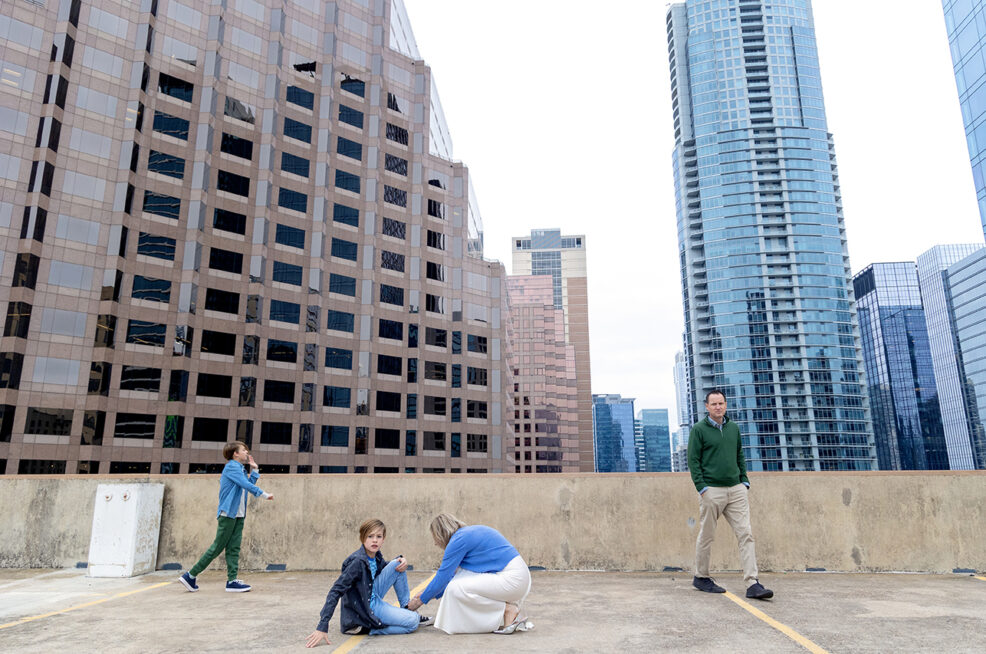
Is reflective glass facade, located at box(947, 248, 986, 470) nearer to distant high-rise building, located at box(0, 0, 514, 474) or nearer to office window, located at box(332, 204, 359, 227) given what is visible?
distant high-rise building, located at box(0, 0, 514, 474)

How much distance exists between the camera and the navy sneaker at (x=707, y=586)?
6445 millimetres

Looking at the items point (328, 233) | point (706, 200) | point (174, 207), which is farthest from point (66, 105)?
point (706, 200)

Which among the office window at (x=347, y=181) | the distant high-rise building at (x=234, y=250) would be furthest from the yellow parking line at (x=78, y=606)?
the office window at (x=347, y=181)

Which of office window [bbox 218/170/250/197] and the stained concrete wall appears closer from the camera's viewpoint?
the stained concrete wall

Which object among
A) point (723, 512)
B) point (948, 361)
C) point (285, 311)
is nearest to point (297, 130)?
point (285, 311)

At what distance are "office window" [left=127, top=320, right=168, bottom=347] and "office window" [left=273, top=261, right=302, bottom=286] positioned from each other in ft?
35.7

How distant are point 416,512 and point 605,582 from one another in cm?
278

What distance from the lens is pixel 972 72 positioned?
46031 mm

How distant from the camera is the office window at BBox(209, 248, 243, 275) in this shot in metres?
53.1

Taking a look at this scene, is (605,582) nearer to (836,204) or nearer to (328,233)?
(328,233)

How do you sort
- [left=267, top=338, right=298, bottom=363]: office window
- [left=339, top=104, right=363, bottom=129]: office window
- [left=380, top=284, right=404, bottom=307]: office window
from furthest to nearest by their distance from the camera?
[left=339, top=104, right=363, bottom=129]: office window → [left=380, top=284, right=404, bottom=307]: office window → [left=267, top=338, right=298, bottom=363]: office window

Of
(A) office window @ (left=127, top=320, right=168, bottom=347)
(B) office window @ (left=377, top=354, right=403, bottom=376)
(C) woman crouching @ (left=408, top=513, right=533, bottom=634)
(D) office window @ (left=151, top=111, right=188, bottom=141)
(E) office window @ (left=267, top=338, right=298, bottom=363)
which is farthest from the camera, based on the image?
(B) office window @ (left=377, top=354, right=403, bottom=376)

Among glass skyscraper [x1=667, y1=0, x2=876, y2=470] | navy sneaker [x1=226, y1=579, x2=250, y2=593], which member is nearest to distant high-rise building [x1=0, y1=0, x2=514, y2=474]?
navy sneaker [x1=226, y1=579, x2=250, y2=593]

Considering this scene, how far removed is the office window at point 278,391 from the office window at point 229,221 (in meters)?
14.3
